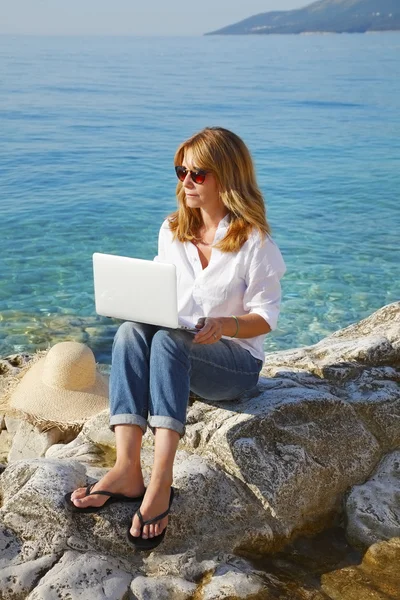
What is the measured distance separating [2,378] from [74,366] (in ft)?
3.69

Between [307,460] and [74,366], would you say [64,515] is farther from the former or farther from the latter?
[74,366]

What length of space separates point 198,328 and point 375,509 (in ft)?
3.67

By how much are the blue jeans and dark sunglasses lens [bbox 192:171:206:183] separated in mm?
689

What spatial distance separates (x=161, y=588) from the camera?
2.95 metres

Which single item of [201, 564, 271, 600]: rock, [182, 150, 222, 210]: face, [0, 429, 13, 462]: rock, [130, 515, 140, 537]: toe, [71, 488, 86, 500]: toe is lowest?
[0, 429, 13, 462]: rock

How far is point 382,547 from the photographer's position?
133 inches

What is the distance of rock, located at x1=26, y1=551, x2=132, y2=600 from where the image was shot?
2.83 meters

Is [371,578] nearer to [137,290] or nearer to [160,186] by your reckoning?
[137,290]

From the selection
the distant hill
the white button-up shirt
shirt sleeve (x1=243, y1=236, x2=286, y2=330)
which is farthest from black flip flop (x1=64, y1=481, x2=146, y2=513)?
the distant hill

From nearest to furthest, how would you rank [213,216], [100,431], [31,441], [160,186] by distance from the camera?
[213,216] < [100,431] < [31,441] < [160,186]

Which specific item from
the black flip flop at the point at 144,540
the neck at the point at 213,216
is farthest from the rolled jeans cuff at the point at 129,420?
the neck at the point at 213,216

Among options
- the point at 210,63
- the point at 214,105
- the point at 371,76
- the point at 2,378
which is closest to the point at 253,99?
the point at 214,105

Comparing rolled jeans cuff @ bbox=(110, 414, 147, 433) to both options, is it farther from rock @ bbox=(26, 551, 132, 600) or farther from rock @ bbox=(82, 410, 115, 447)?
rock @ bbox=(82, 410, 115, 447)

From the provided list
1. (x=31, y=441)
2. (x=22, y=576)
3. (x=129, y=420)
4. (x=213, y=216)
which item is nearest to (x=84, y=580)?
(x=22, y=576)
